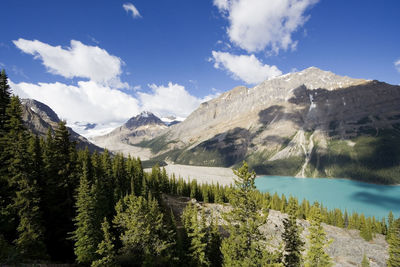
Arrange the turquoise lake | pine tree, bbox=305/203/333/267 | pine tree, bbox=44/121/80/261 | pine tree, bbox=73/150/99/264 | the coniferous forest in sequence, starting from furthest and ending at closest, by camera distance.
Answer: the turquoise lake → pine tree, bbox=44/121/80/261 → pine tree, bbox=73/150/99/264 → pine tree, bbox=305/203/333/267 → the coniferous forest

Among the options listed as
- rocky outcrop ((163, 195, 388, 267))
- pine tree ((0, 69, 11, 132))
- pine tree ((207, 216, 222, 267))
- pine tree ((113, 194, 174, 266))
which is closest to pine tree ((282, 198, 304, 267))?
pine tree ((207, 216, 222, 267))

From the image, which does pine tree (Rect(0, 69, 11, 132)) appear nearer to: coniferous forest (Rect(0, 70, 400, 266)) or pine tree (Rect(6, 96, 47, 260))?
coniferous forest (Rect(0, 70, 400, 266))

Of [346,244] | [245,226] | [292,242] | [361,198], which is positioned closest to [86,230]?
[245,226]

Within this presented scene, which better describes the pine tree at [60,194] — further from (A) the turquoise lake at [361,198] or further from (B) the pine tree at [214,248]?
(A) the turquoise lake at [361,198]

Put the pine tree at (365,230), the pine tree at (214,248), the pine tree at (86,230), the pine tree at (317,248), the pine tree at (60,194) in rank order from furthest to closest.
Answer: the pine tree at (365,230)
the pine tree at (214,248)
the pine tree at (60,194)
the pine tree at (86,230)
the pine tree at (317,248)

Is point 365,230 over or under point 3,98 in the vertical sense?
under

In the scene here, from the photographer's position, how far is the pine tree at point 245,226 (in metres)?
17.2

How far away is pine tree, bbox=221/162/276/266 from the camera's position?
56.6ft

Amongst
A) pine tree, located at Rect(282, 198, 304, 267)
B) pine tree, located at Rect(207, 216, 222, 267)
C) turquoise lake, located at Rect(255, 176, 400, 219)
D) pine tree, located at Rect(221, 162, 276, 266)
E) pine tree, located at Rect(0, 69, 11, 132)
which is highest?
pine tree, located at Rect(0, 69, 11, 132)

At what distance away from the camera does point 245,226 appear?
691 inches

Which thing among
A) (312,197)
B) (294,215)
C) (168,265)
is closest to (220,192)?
(168,265)

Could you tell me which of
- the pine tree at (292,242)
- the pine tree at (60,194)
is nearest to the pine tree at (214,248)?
the pine tree at (292,242)

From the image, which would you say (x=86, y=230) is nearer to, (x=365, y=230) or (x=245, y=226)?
(x=245, y=226)

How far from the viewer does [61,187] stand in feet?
100
